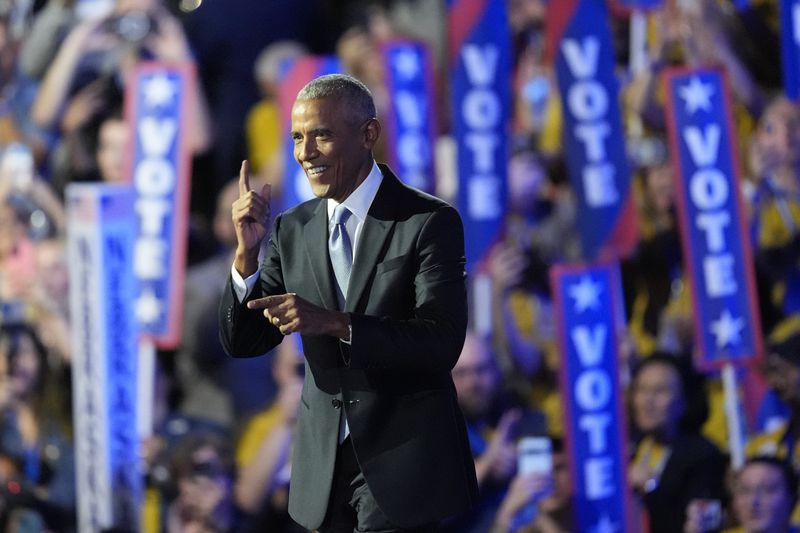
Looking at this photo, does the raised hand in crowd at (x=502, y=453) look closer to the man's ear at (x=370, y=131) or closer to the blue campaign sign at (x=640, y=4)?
the blue campaign sign at (x=640, y=4)

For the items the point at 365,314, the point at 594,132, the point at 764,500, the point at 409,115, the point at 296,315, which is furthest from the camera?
the point at 409,115

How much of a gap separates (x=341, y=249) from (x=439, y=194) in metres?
2.93

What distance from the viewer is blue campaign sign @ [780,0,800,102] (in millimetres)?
4355

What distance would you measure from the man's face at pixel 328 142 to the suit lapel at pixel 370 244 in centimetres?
6

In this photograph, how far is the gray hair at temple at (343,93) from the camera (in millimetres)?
1629

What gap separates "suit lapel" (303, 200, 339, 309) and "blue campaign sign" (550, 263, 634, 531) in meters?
2.81

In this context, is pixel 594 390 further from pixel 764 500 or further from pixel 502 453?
pixel 764 500

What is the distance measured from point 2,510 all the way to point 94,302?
37.5 inches

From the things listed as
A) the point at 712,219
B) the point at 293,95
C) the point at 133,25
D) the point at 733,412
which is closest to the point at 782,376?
the point at 733,412

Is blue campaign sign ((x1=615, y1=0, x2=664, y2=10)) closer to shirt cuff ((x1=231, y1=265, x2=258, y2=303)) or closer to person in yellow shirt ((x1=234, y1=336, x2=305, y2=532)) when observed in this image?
person in yellow shirt ((x1=234, y1=336, x2=305, y2=532))

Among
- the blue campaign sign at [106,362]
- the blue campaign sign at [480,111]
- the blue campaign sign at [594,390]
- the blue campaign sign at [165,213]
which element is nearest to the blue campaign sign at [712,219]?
the blue campaign sign at [594,390]

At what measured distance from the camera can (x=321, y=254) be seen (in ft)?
5.53

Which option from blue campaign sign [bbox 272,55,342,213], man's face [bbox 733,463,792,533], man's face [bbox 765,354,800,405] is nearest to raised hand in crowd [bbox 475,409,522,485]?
man's face [bbox 733,463,792,533]

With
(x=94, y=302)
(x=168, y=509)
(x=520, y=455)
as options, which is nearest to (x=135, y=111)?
(x=94, y=302)
